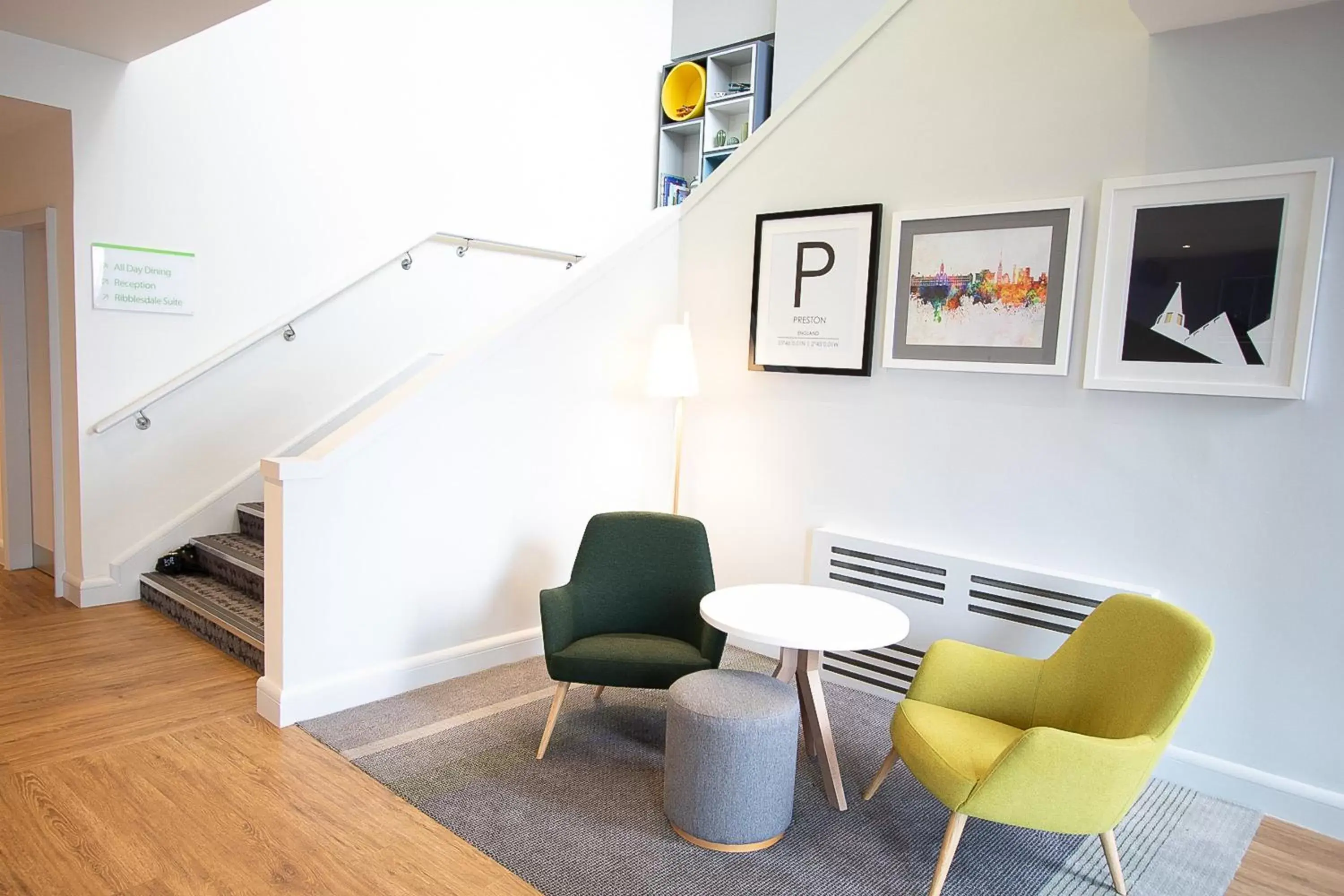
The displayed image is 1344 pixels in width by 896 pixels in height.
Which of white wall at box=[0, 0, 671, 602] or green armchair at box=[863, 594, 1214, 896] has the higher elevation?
white wall at box=[0, 0, 671, 602]

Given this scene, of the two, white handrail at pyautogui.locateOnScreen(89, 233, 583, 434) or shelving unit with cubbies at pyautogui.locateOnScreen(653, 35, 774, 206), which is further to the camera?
shelving unit with cubbies at pyautogui.locateOnScreen(653, 35, 774, 206)

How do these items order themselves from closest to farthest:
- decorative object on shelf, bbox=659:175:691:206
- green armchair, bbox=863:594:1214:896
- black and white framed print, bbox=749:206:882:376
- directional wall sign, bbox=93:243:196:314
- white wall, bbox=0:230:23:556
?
green armchair, bbox=863:594:1214:896, black and white framed print, bbox=749:206:882:376, directional wall sign, bbox=93:243:196:314, white wall, bbox=0:230:23:556, decorative object on shelf, bbox=659:175:691:206

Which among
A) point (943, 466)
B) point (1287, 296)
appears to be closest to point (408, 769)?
point (943, 466)

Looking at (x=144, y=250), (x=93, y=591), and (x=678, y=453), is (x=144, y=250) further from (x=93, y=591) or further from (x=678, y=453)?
(x=678, y=453)

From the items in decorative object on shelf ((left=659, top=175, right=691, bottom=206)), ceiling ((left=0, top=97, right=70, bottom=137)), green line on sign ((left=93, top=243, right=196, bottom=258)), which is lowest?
green line on sign ((left=93, top=243, right=196, bottom=258))

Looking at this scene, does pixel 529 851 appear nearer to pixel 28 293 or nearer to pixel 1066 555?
pixel 1066 555

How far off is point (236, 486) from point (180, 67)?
7.02ft

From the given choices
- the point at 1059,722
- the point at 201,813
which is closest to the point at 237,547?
the point at 201,813

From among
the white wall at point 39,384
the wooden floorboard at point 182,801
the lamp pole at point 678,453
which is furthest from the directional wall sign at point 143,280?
the lamp pole at point 678,453

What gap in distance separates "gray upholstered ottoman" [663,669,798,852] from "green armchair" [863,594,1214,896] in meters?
0.37

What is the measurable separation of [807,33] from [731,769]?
4.88 meters

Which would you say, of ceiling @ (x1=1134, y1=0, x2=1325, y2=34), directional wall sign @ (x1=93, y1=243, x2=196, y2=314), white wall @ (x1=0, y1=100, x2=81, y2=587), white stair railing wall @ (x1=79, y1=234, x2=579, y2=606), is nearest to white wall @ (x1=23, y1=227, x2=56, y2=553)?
white wall @ (x1=0, y1=100, x2=81, y2=587)

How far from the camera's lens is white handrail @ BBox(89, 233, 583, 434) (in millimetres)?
4094

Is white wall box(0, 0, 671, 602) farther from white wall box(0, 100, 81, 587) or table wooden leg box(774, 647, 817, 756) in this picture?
table wooden leg box(774, 647, 817, 756)
